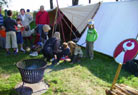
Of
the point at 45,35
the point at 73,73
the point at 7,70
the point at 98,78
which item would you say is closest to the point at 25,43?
the point at 45,35

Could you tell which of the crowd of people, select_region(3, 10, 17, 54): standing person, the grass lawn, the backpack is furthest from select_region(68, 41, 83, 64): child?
select_region(3, 10, 17, 54): standing person

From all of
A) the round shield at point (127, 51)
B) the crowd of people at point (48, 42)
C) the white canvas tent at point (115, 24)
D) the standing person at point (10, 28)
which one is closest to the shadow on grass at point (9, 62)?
the crowd of people at point (48, 42)

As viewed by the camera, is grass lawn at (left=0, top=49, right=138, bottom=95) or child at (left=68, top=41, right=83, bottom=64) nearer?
grass lawn at (left=0, top=49, right=138, bottom=95)

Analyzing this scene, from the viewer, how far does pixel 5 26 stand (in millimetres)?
5184

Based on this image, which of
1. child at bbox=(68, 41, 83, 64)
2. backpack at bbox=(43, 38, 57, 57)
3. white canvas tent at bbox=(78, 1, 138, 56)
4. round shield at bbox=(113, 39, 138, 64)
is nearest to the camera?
round shield at bbox=(113, 39, 138, 64)

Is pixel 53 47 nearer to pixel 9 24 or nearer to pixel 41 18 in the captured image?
pixel 9 24

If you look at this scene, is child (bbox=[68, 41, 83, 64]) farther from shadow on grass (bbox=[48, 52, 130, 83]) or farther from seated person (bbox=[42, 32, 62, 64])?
seated person (bbox=[42, 32, 62, 64])

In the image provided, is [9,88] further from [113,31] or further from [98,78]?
[113,31]

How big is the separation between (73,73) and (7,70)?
186 cm

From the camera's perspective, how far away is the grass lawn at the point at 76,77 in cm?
333

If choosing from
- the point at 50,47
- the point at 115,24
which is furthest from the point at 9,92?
the point at 115,24

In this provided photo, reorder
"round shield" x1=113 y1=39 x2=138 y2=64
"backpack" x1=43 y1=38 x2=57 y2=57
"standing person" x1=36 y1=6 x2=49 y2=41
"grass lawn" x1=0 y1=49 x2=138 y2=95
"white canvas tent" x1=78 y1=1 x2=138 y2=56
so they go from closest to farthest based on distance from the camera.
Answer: "grass lawn" x1=0 y1=49 x2=138 y2=95 < "round shield" x1=113 y1=39 x2=138 y2=64 < "backpack" x1=43 y1=38 x2=57 y2=57 < "white canvas tent" x1=78 y1=1 x2=138 y2=56 < "standing person" x1=36 y1=6 x2=49 y2=41

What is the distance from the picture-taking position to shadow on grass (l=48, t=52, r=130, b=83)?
4168 mm

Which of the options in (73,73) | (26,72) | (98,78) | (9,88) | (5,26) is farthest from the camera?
(5,26)
